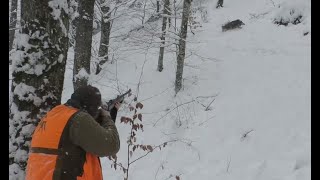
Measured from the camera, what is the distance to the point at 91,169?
341 centimetres

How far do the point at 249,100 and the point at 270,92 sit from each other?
1.89 feet

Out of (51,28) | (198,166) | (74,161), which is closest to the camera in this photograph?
(74,161)

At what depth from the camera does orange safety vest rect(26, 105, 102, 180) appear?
127 inches

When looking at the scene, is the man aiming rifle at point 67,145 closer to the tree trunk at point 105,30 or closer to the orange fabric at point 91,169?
the orange fabric at point 91,169

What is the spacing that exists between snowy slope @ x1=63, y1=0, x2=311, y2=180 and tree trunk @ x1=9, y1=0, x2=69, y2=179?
4.09 meters

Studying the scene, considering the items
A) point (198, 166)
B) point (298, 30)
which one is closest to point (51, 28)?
point (198, 166)

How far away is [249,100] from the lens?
1017 centimetres

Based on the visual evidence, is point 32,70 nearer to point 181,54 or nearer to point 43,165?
point 43,165

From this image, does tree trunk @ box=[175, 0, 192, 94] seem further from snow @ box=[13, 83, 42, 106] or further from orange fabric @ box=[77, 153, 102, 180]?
orange fabric @ box=[77, 153, 102, 180]

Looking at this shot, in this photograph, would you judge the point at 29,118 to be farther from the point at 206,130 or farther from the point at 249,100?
the point at 249,100

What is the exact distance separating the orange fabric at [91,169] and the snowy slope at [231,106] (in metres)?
3.79

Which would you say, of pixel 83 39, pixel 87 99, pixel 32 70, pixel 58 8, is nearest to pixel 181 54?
pixel 83 39

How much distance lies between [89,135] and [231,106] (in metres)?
7.32
